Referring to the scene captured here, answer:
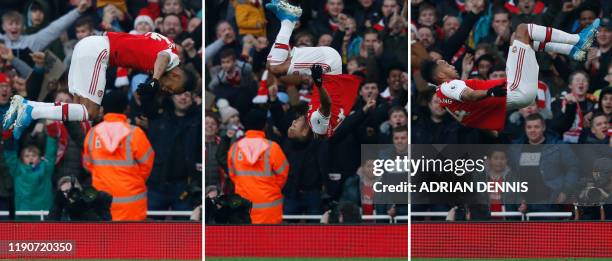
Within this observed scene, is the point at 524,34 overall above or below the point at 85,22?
below

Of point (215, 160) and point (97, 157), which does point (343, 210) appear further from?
point (97, 157)

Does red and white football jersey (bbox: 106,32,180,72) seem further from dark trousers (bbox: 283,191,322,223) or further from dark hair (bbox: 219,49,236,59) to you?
dark trousers (bbox: 283,191,322,223)

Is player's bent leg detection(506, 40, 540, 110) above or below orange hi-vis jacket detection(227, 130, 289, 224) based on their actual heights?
above

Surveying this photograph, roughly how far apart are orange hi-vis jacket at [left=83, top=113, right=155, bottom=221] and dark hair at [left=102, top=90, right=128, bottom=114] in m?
0.67

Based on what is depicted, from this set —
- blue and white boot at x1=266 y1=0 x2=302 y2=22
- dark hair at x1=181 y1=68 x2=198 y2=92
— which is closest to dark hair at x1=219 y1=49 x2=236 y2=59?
dark hair at x1=181 y1=68 x2=198 y2=92

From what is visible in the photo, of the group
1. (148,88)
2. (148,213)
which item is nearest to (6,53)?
(148,213)

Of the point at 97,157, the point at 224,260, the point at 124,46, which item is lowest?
the point at 224,260

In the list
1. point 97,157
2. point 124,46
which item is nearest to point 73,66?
point 124,46

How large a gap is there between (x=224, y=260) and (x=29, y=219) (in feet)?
9.69

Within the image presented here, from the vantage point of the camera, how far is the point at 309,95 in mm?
20281

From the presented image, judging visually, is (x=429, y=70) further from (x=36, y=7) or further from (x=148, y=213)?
(x=36, y=7)

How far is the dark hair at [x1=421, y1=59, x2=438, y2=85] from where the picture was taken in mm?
18438

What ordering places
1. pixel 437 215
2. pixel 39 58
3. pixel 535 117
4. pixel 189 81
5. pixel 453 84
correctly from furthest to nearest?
1. pixel 39 58
2. pixel 437 215
3. pixel 535 117
4. pixel 189 81
5. pixel 453 84

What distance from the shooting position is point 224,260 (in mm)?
18453
